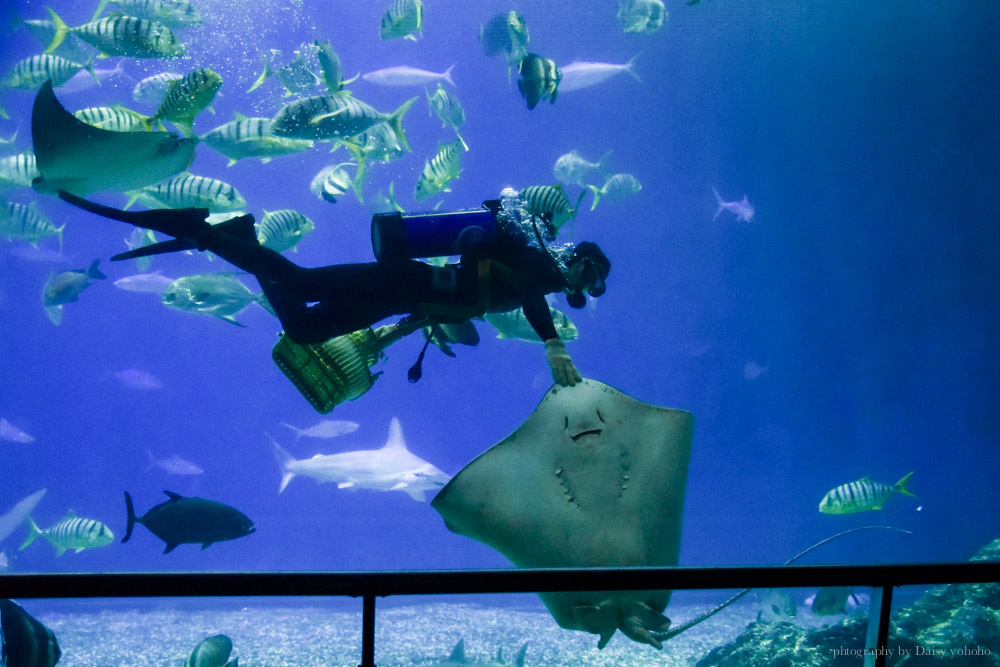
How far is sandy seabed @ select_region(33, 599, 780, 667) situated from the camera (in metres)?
6.94

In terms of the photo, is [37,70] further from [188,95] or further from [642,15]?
[642,15]

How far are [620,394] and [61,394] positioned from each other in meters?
29.0

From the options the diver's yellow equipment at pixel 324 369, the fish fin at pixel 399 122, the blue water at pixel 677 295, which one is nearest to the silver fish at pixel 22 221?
the fish fin at pixel 399 122

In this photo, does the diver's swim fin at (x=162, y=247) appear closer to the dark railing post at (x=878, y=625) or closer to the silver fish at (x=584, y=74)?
the dark railing post at (x=878, y=625)

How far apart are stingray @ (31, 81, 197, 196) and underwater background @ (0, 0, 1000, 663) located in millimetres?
9238

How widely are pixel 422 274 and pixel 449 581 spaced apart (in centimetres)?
220

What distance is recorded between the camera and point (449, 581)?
102 cm

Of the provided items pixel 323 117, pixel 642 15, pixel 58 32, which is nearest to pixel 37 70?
pixel 58 32

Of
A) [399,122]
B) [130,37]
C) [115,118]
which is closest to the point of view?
[115,118]

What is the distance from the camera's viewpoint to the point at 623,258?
2062 cm

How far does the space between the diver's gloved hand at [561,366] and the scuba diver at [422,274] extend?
258 millimetres

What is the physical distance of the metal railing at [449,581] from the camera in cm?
96

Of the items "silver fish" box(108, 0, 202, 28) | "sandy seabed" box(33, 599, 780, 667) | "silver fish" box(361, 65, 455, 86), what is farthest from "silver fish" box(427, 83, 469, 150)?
"sandy seabed" box(33, 599, 780, 667)

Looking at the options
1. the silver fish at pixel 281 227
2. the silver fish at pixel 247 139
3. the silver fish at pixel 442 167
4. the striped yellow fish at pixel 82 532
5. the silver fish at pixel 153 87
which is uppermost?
the silver fish at pixel 153 87
